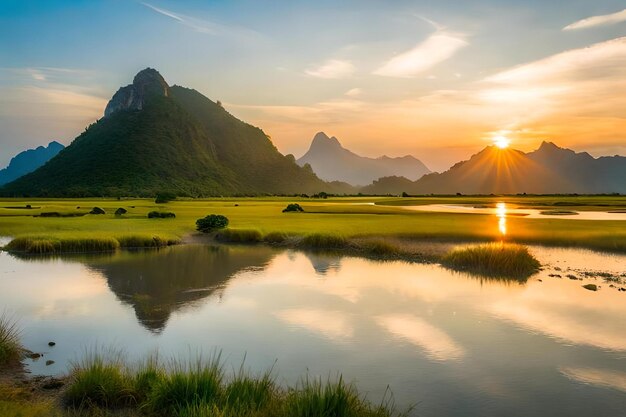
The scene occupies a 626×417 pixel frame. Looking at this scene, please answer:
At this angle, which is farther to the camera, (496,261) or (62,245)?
(62,245)

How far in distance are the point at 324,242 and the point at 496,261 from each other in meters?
15.5

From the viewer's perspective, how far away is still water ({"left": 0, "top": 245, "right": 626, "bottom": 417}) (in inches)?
477

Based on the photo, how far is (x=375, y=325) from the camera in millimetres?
17453

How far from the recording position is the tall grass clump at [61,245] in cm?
3631

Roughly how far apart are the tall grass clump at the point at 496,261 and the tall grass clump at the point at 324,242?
10656 mm

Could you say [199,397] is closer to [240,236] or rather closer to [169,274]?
[169,274]

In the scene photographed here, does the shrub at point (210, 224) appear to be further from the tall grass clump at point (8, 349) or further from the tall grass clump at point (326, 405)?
the tall grass clump at point (326, 405)

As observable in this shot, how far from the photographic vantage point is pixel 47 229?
46.4 meters

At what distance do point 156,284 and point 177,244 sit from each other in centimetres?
1792

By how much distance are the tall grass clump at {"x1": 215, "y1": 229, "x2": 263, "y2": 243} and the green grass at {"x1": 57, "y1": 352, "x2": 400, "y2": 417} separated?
33.2 meters

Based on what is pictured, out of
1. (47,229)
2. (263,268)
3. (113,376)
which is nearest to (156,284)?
(263,268)

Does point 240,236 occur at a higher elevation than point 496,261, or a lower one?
higher

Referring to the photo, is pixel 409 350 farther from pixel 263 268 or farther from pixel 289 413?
pixel 263 268

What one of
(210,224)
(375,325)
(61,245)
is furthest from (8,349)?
(210,224)
